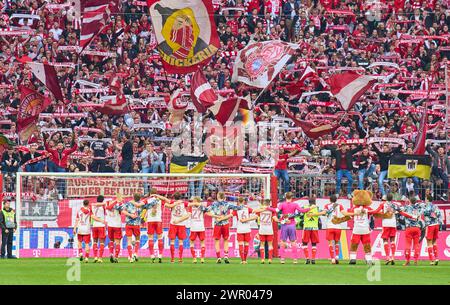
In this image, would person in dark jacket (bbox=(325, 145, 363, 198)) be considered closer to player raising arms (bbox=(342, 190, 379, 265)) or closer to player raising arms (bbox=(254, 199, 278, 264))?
player raising arms (bbox=(254, 199, 278, 264))

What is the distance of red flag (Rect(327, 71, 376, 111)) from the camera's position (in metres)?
38.9

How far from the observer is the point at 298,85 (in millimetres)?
40594

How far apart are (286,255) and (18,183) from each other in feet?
26.8

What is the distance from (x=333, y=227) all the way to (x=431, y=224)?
2740mm

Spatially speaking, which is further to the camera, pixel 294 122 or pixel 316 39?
pixel 316 39

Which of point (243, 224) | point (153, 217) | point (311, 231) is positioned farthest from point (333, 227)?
point (153, 217)

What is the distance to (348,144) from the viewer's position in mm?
37562

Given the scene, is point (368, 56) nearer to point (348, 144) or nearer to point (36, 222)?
point (348, 144)

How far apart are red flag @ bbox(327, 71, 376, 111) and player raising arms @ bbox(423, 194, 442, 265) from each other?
7095mm

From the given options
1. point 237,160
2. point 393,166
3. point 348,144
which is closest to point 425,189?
point 393,166

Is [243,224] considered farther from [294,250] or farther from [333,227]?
[333,227]

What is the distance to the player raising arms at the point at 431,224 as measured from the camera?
32.4 meters

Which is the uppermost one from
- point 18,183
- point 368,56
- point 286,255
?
point 368,56

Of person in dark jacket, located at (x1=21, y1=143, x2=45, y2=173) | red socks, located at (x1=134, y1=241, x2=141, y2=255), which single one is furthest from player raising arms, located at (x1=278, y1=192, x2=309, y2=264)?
person in dark jacket, located at (x1=21, y1=143, x2=45, y2=173)
